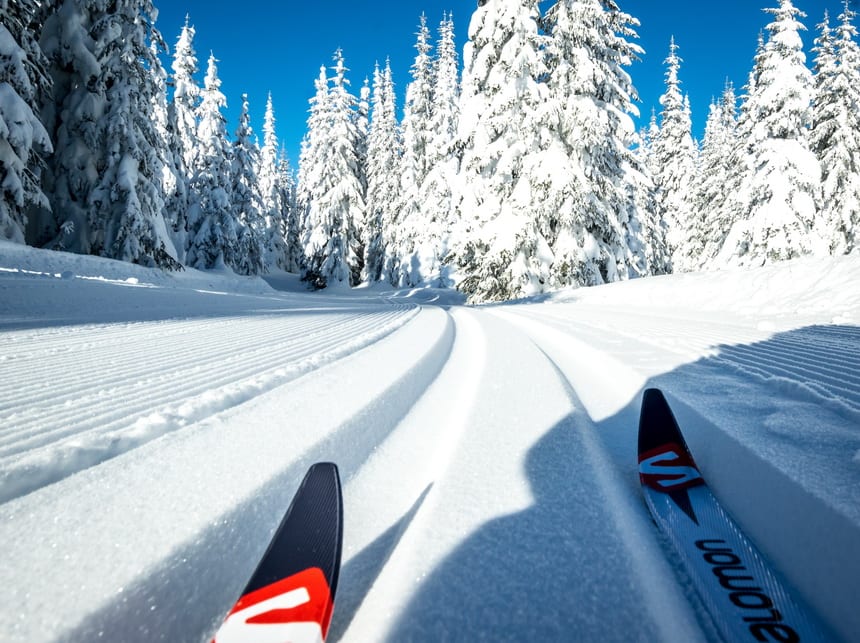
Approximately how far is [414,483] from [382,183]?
30231 mm

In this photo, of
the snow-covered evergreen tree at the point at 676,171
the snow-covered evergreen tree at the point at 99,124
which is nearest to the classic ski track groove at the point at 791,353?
A: the snow-covered evergreen tree at the point at 99,124

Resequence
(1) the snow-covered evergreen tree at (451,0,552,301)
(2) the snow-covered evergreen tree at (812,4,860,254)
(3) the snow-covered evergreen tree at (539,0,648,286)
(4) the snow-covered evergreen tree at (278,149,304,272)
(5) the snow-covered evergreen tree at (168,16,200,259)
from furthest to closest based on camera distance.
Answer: (4) the snow-covered evergreen tree at (278,149,304,272) → (5) the snow-covered evergreen tree at (168,16,200,259) → (2) the snow-covered evergreen tree at (812,4,860,254) → (1) the snow-covered evergreen tree at (451,0,552,301) → (3) the snow-covered evergreen tree at (539,0,648,286)

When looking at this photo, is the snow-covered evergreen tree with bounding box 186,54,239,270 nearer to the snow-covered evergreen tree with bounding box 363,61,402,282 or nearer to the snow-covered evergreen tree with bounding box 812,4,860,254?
the snow-covered evergreen tree with bounding box 363,61,402,282

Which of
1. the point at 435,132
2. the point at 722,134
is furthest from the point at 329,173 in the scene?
the point at 722,134

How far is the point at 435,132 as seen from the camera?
81.2 feet

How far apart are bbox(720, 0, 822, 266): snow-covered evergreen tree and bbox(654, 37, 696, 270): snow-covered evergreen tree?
1122 cm

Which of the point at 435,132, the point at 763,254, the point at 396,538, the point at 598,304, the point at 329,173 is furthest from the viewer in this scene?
the point at 329,173

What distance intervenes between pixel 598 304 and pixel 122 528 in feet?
24.1

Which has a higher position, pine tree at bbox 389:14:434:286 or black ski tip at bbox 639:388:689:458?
pine tree at bbox 389:14:434:286

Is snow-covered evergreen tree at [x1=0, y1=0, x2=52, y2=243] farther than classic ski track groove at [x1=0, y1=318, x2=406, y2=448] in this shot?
Yes

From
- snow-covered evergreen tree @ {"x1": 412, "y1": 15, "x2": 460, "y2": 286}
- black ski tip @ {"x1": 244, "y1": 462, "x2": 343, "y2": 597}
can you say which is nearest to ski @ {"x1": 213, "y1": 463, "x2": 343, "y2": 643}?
black ski tip @ {"x1": 244, "y1": 462, "x2": 343, "y2": 597}

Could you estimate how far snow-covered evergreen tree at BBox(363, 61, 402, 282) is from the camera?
91.8ft

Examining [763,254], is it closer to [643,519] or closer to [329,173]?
[643,519]

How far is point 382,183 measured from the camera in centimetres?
2941
